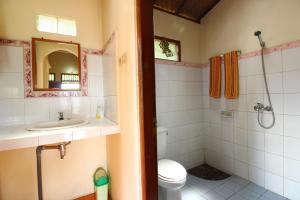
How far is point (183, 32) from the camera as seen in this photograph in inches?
96.1

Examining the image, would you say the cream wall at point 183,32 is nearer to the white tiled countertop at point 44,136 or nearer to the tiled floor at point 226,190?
the white tiled countertop at point 44,136

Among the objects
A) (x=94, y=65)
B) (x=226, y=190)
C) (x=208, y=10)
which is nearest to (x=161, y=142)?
(x=226, y=190)

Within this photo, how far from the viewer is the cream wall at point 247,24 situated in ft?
5.56

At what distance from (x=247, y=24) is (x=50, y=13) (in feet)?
7.31

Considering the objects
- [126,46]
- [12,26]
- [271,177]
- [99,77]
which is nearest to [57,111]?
[99,77]

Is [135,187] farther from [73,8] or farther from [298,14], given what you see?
[298,14]

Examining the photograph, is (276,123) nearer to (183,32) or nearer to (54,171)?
(183,32)

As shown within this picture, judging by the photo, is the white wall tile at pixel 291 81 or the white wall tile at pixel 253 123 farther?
the white wall tile at pixel 253 123

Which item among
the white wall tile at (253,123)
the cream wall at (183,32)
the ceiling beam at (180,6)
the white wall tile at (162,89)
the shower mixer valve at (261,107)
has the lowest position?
the white wall tile at (253,123)

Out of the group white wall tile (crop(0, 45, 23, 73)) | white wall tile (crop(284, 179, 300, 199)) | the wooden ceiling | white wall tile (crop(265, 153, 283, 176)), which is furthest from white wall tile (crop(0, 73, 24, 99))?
white wall tile (crop(284, 179, 300, 199))

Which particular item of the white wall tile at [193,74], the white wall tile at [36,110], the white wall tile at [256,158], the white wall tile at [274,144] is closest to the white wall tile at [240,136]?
the white wall tile at [256,158]

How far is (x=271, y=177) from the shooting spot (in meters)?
1.87

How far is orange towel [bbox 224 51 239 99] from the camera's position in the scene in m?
2.13

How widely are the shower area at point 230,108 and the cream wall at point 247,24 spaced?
1 centimetres
